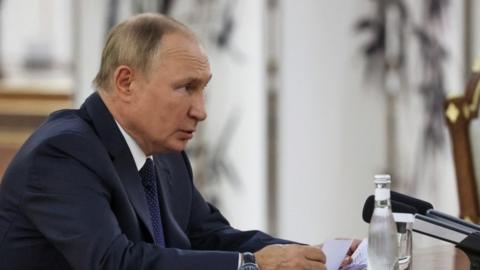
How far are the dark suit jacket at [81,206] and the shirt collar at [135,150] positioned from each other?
0.07 ft

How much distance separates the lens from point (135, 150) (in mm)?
2027

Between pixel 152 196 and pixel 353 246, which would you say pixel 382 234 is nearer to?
pixel 353 246

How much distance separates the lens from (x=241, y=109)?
4293mm

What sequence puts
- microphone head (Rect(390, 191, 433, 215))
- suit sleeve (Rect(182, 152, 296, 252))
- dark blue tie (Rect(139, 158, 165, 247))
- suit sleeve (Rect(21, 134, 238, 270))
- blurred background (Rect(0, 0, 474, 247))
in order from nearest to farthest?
1. suit sleeve (Rect(21, 134, 238, 270))
2. microphone head (Rect(390, 191, 433, 215))
3. dark blue tie (Rect(139, 158, 165, 247))
4. suit sleeve (Rect(182, 152, 296, 252))
5. blurred background (Rect(0, 0, 474, 247))

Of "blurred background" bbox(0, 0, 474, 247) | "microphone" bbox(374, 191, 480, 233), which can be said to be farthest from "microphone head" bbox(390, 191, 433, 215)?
"blurred background" bbox(0, 0, 474, 247)

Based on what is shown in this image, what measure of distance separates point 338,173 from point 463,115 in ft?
4.68

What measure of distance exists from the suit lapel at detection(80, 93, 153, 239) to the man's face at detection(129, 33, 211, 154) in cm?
4

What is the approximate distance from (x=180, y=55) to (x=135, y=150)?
204 millimetres

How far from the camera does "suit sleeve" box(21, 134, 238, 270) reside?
179 centimetres

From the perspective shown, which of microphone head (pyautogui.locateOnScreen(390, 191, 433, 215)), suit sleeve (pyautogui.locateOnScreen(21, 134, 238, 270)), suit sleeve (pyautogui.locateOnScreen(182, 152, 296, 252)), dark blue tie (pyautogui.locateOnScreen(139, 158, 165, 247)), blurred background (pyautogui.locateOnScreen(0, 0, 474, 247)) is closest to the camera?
suit sleeve (pyautogui.locateOnScreen(21, 134, 238, 270))

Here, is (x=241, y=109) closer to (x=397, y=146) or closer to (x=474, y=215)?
(x=397, y=146)

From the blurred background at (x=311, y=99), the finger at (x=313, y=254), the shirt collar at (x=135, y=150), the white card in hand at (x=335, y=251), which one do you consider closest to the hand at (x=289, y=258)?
the finger at (x=313, y=254)

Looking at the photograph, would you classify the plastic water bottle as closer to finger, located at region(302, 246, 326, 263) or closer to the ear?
finger, located at region(302, 246, 326, 263)

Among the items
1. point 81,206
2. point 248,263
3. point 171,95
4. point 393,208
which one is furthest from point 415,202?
point 81,206
